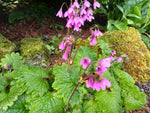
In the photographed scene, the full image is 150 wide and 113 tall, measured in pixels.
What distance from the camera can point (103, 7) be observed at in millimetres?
3498

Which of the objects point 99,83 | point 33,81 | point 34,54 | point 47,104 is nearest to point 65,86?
point 47,104

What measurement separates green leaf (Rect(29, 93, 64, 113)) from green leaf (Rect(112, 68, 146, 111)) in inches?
36.5

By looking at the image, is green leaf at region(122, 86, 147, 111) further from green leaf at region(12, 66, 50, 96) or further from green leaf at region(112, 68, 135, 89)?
green leaf at region(12, 66, 50, 96)

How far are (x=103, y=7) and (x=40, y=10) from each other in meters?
1.97

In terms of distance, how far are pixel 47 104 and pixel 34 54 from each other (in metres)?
1.31

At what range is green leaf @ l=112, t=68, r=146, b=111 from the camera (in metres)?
1.60

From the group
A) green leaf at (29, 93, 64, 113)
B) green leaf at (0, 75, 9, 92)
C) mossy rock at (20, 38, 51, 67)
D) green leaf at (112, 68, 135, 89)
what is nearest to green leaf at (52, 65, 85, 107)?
green leaf at (29, 93, 64, 113)

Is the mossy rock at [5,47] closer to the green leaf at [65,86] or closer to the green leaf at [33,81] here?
the green leaf at [33,81]

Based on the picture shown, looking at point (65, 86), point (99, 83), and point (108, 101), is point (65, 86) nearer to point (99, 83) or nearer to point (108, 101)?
point (99, 83)

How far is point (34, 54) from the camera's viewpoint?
7.65 feet

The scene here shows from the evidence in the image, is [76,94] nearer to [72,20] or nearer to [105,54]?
[72,20]

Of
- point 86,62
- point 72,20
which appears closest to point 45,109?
point 86,62

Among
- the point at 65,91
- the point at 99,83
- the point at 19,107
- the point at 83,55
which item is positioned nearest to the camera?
the point at 99,83

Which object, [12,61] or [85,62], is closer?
[85,62]
